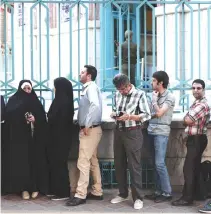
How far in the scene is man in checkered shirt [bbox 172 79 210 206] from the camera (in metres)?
5.78

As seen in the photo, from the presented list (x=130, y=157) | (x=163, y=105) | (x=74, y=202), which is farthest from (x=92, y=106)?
(x=74, y=202)

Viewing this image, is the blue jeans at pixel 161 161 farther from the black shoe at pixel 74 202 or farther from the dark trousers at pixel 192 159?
the black shoe at pixel 74 202

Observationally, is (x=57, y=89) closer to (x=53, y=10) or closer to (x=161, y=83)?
(x=161, y=83)

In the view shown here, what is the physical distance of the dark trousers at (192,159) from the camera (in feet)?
19.2

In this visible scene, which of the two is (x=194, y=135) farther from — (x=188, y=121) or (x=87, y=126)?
(x=87, y=126)

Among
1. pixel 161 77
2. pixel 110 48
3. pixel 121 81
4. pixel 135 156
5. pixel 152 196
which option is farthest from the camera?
pixel 110 48

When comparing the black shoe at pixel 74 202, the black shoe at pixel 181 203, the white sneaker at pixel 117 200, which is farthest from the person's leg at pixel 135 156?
the black shoe at pixel 74 202

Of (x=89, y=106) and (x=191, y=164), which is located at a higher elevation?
(x=89, y=106)

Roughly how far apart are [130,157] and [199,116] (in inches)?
37.0

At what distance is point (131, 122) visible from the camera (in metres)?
5.66

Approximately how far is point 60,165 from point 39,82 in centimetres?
116

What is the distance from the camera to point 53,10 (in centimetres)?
841

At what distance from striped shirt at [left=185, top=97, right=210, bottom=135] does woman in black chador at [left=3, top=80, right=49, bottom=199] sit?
1.82 metres

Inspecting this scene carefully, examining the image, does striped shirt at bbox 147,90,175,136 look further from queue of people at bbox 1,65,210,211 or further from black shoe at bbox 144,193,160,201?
black shoe at bbox 144,193,160,201
